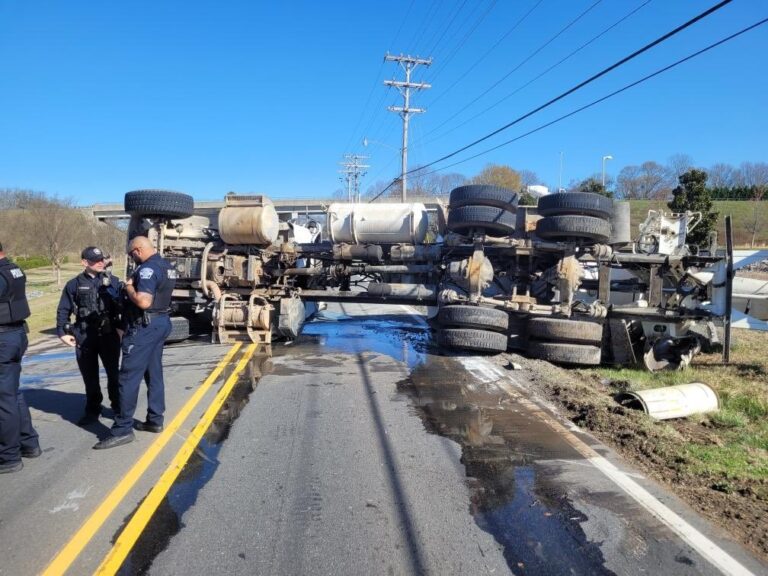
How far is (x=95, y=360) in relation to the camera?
212 inches

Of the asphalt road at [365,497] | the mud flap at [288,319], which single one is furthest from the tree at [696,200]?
the asphalt road at [365,497]

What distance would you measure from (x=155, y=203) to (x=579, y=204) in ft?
23.7

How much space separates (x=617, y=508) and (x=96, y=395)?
15.4 feet

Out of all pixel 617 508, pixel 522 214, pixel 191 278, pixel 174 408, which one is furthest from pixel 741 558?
pixel 191 278

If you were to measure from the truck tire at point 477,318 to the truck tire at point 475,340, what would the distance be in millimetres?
92

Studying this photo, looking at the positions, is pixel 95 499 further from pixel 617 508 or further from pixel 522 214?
pixel 522 214

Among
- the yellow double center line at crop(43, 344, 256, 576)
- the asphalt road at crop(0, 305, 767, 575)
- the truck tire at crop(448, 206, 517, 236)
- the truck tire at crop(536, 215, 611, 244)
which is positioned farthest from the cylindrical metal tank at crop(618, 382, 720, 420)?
the yellow double center line at crop(43, 344, 256, 576)

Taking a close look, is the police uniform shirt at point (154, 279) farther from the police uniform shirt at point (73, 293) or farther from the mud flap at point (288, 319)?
the mud flap at point (288, 319)

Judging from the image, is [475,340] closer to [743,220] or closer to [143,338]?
[143,338]

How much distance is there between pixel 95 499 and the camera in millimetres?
3701

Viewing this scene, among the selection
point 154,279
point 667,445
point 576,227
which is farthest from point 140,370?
point 576,227

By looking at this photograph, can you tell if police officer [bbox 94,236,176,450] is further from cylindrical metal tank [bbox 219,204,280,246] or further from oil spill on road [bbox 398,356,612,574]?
cylindrical metal tank [bbox 219,204,280,246]

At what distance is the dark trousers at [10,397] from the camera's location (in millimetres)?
4168

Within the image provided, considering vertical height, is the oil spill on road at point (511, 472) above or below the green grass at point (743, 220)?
below
